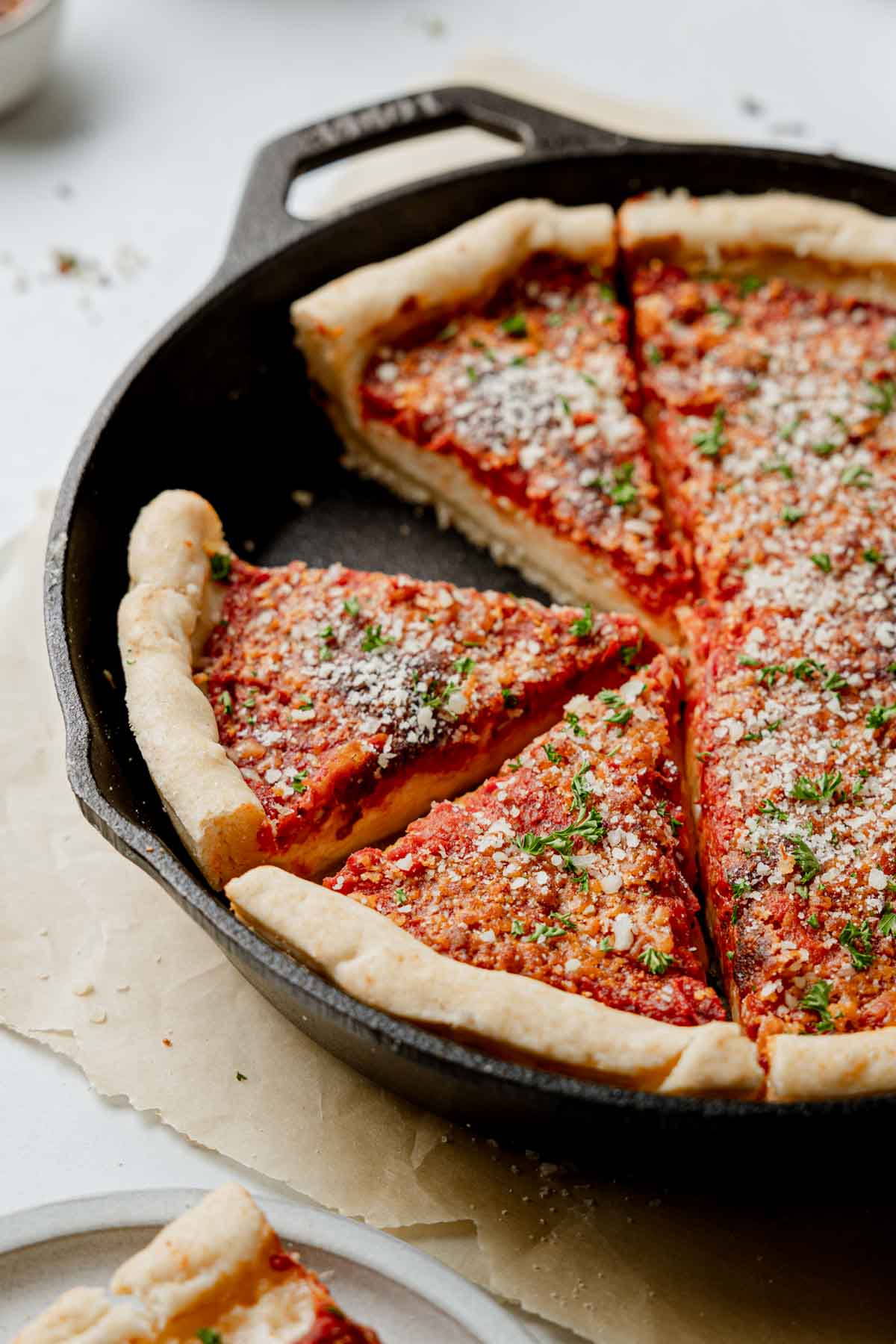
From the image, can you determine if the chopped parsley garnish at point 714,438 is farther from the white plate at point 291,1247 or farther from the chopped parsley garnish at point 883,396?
the white plate at point 291,1247

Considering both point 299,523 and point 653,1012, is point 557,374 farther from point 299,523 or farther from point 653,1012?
point 653,1012

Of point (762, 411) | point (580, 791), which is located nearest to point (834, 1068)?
point (580, 791)

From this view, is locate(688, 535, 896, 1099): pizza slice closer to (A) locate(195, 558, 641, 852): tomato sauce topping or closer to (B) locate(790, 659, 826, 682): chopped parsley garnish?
(B) locate(790, 659, 826, 682): chopped parsley garnish

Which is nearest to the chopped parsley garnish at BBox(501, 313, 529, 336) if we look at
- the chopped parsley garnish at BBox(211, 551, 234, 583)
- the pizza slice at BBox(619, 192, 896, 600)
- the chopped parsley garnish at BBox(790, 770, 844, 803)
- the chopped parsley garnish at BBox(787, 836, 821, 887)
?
the pizza slice at BBox(619, 192, 896, 600)

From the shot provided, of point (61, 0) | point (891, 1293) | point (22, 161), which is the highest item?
point (61, 0)

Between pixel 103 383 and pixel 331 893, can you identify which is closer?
pixel 331 893

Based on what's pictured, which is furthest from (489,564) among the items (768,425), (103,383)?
(103,383)
